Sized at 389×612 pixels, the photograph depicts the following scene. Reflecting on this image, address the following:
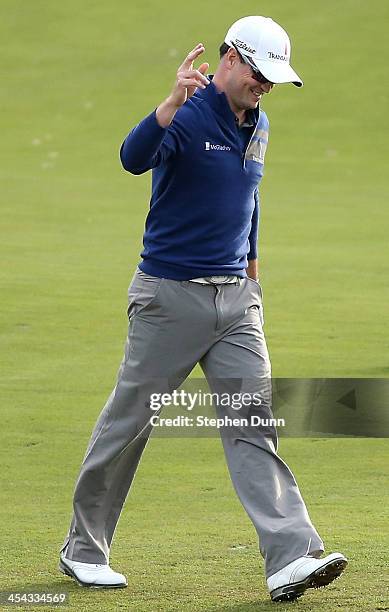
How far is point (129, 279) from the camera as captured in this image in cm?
1633

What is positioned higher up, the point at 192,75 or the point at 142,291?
the point at 192,75

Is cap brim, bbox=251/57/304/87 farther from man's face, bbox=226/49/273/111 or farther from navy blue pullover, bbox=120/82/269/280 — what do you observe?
navy blue pullover, bbox=120/82/269/280

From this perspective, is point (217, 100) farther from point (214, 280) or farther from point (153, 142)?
point (214, 280)

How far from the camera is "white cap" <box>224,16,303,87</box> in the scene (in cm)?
527

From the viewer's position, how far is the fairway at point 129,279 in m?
5.94

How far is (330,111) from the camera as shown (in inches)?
1486

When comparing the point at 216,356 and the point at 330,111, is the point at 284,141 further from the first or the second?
the point at 216,356

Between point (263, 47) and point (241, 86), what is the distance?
0.17m

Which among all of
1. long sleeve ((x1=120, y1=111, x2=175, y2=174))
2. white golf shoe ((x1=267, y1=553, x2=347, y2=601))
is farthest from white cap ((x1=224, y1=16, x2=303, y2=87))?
white golf shoe ((x1=267, y1=553, x2=347, y2=601))

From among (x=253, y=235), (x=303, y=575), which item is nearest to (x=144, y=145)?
(x=253, y=235)

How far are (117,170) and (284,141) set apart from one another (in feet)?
18.8

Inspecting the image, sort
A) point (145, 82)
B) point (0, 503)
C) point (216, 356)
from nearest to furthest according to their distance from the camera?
point (216, 356) → point (0, 503) → point (145, 82)

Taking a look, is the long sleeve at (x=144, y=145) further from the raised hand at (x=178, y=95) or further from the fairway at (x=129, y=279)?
the fairway at (x=129, y=279)

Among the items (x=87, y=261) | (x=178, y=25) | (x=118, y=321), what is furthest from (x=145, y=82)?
(x=118, y=321)
